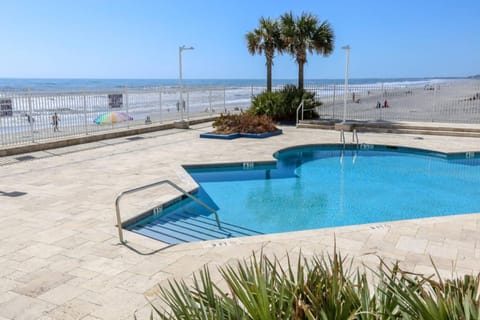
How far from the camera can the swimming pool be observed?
680 centimetres

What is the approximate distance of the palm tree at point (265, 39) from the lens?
59.8ft

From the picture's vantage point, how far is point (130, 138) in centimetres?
1393

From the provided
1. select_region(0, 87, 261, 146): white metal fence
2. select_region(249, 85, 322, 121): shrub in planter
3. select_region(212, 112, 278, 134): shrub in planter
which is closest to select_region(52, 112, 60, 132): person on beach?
select_region(0, 87, 261, 146): white metal fence

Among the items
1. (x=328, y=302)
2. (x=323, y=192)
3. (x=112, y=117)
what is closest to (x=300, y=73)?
(x=112, y=117)

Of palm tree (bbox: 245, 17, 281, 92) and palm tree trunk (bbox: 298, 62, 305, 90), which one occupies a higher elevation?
palm tree (bbox: 245, 17, 281, 92)

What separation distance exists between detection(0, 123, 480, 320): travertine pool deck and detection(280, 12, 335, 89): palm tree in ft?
35.2

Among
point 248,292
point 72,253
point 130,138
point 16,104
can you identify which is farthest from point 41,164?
point 248,292

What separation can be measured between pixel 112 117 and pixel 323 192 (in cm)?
831

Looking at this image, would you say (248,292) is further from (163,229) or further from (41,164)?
(41,164)

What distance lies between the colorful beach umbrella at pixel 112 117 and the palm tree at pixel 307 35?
7602 mm

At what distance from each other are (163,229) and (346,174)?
5.76 meters

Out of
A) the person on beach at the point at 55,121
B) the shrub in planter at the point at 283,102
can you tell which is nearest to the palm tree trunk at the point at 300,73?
the shrub in planter at the point at 283,102

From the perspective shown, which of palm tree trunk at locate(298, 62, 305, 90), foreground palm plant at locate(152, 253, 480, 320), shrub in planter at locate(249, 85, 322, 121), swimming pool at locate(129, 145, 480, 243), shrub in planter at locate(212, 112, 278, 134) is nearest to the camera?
foreground palm plant at locate(152, 253, 480, 320)

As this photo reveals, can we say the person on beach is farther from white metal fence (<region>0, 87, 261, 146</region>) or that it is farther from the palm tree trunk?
the palm tree trunk
